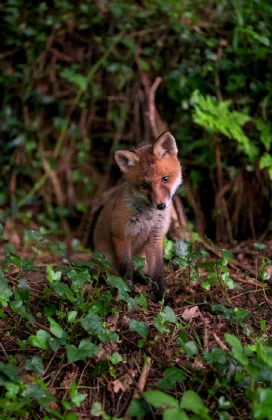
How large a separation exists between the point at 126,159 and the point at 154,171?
13.7 inches

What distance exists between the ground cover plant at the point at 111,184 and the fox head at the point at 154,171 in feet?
1.89

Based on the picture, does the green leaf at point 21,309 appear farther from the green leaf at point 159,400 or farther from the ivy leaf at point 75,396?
the green leaf at point 159,400

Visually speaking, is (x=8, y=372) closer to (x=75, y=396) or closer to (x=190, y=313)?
(x=75, y=396)

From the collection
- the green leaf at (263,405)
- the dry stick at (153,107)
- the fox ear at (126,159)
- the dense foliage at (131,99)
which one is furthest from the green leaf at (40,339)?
the dry stick at (153,107)

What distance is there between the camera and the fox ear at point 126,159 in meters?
4.46

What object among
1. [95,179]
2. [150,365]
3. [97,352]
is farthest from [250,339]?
[95,179]

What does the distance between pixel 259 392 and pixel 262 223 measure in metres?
3.95

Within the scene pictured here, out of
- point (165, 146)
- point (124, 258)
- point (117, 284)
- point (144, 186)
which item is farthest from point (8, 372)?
point (165, 146)

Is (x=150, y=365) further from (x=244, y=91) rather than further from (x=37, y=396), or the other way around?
(x=244, y=91)

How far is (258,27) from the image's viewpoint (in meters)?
6.44

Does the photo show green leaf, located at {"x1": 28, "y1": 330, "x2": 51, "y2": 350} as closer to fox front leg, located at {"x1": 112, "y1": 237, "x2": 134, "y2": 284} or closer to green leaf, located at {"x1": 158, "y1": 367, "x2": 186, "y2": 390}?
green leaf, located at {"x1": 158, "y1": 367, "x2": 186, "y2": 390}

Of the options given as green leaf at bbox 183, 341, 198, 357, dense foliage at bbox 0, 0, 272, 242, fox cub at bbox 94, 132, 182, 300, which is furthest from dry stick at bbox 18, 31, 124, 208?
→ green leaf at bbox 183, 341, 198, 357

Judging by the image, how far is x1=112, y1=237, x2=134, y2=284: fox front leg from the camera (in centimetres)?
448

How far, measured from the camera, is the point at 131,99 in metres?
7.57
